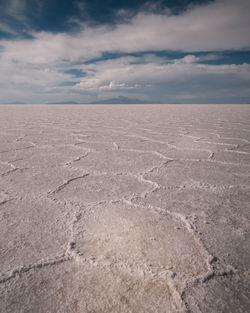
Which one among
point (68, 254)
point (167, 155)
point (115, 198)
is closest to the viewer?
point (68, 254)

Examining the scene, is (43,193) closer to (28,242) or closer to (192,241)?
(28,242)

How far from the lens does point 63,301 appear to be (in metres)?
0.59

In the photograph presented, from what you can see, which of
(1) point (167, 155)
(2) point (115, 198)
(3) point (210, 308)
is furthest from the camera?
(1) point (167, 155)

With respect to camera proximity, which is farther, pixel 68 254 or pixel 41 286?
pixel 68 254

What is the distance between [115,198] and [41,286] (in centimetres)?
61

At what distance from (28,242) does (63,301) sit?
297 mm

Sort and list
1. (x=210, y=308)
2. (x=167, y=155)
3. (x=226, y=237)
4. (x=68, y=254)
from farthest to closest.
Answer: (x=167, y=155) < (x=226, y=237) < (x=68, y=254) < (x=210, y=308)

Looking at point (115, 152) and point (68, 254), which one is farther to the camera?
point (115, 152)

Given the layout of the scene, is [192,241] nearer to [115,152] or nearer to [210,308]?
[210,308]

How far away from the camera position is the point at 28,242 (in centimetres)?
82

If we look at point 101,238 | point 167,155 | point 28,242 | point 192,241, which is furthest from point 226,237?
point 167,155

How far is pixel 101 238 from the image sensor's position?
0.85 metres

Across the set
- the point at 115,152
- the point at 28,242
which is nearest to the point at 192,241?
the point at 28,242

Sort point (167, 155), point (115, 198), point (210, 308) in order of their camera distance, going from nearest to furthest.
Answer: point (210, 308) → point (115, 198) → point (167, 155)
